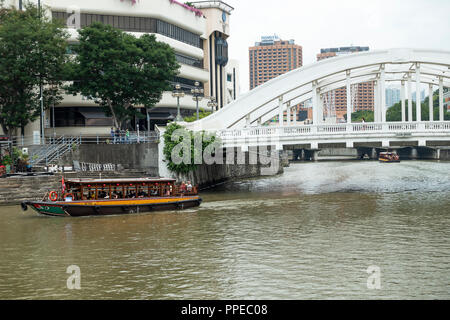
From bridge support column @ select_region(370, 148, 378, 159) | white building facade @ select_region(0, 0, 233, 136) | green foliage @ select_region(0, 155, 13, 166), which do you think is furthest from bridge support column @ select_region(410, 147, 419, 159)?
green foliage @ select_region(0, 155, 13, 166)

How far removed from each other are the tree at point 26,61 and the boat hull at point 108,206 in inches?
656

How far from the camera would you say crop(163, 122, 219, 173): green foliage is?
3881 centimetres

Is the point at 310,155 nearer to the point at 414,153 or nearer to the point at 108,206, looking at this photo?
the point at 414,153

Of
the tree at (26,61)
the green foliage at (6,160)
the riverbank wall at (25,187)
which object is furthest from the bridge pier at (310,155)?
the riverbank wall at (25,187)

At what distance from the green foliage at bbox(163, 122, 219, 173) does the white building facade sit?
14.3 metres

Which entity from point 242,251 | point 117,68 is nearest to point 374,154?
point 117,68

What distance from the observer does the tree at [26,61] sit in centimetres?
4294

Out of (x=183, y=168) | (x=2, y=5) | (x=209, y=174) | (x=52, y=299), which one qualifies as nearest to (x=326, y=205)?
(x=183, y=168)

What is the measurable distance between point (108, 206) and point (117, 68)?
20.1 meters

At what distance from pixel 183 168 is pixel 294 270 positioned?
72.0 ft

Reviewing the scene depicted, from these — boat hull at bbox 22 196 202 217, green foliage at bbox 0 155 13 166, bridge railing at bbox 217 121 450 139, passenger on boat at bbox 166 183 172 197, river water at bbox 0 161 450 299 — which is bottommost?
river water at bbox 0 161 450 299

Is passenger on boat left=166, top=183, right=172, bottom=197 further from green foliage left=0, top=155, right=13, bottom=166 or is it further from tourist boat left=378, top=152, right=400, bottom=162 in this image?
tourist boat left=378, top=152, right=400, bottom=162

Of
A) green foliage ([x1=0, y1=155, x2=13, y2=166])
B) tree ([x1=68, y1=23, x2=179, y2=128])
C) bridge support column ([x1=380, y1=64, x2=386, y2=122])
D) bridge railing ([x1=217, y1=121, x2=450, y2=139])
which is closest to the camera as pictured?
bridge railing ([x1=217, y1=121, x2=450, y2=139])

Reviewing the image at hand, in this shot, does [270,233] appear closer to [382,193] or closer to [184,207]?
[184,207]
